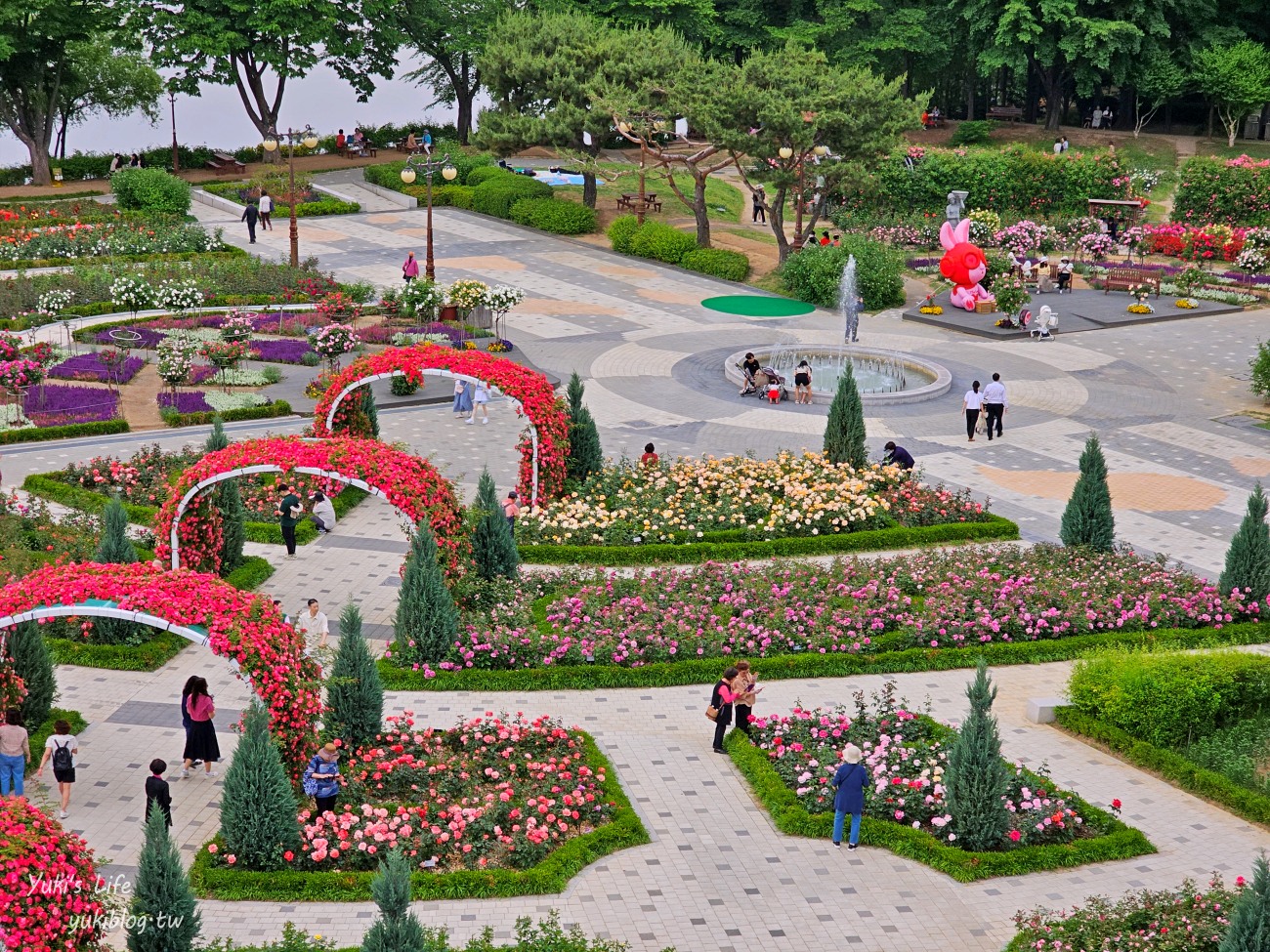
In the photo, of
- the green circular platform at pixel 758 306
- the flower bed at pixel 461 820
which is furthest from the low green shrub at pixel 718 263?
the flower bed at pixel 461 820

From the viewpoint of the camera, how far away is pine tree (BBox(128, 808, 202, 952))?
12867 millimetres

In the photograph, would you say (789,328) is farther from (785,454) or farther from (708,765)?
(708,765)

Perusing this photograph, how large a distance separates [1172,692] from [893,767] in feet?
12.5

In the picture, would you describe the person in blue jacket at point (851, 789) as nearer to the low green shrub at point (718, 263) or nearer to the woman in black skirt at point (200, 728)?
the woman in black skirt at point (200, 728)

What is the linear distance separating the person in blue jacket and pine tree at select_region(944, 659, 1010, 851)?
38.0 inches

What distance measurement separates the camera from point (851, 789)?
15789 mm

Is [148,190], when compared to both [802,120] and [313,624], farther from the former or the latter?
[313,624]

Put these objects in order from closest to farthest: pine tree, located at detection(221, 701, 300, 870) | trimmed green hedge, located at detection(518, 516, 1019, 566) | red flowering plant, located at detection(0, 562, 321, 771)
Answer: pine tree, located at detection(221, 701, 300, 870)
red flowering plant, located at detection(0, 562, 321, 771)
trimmed green hedge, located at detection(518, 516, 1019, 566)

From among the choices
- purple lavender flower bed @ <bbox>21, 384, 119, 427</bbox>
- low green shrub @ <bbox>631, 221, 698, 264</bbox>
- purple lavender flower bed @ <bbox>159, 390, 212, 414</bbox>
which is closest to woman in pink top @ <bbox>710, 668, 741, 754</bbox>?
purple lavender flower bed @ <bbox>159, 390, 212, 414</bbox>

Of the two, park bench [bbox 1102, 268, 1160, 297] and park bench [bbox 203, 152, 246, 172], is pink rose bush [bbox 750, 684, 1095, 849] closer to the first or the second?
park bench [bbox 1102, 268, 1160, 297]

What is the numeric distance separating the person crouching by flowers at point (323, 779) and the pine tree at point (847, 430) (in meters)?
13.0

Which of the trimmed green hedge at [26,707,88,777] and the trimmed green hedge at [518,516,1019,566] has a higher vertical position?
the trimmed green hedge at [518,516,1019,566]

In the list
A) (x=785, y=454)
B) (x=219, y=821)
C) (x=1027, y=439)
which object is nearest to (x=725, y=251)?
(x=1027, y=439)

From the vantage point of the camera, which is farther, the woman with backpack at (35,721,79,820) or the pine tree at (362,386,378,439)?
the pine tree at (362,386,378,439)
